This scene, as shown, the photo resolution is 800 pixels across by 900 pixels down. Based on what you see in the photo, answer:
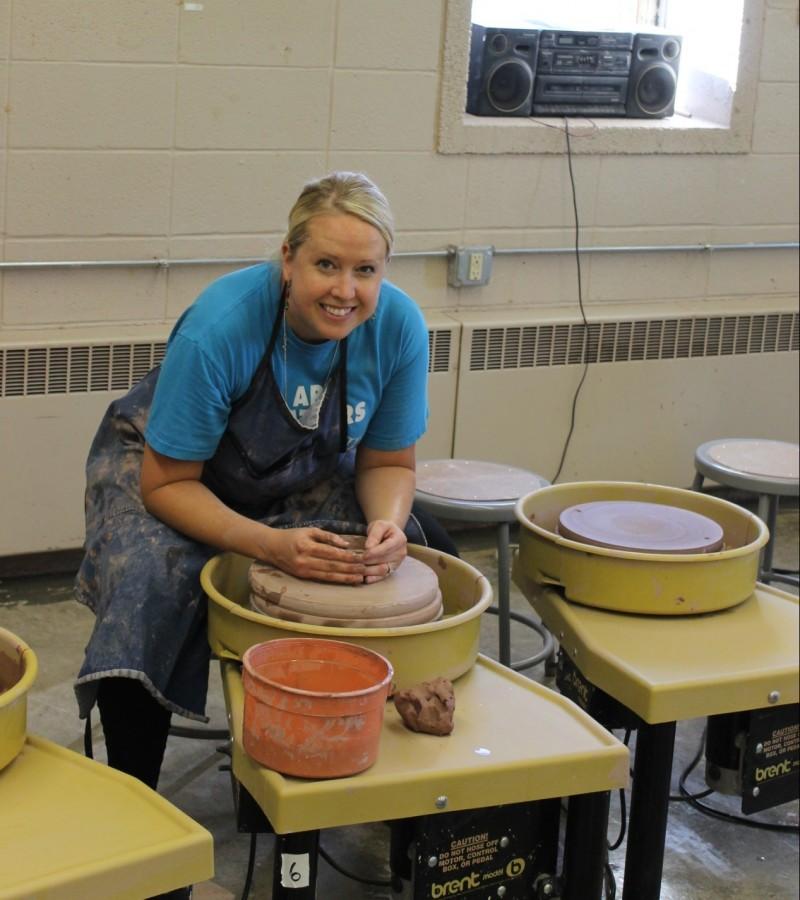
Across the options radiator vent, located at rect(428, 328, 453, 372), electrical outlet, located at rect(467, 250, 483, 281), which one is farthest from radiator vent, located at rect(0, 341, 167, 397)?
electrical outlet, located at rect(467, 250, 483, 281)

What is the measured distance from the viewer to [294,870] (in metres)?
1.55

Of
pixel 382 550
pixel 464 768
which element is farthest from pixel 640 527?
pixel 464 768

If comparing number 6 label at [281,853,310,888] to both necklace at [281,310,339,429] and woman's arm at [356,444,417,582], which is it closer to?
woman's arm at [356,444,417,582]

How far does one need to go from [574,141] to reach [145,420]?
1.93 metres

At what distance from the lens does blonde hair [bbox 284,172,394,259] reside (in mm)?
1906

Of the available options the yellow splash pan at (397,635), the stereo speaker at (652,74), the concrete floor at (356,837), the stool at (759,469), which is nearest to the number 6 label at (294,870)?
the yellow splash pan at (397,635)

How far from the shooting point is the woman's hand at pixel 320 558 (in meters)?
1.86

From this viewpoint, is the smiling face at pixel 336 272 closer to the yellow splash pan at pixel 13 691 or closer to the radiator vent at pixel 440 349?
the yellow splash pan at pixel 13 691

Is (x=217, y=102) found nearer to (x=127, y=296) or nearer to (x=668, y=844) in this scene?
(x=127, y=296)

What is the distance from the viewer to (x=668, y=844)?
7.96 ft

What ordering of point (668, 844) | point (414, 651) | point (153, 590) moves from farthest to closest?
point (668, 844)
point (153, 590)
point (414, 651)

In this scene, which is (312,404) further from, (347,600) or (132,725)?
(132,725)

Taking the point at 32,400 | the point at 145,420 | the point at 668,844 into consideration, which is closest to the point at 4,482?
the point at 32,400

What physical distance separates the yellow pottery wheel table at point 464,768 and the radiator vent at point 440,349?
74.6 inches
